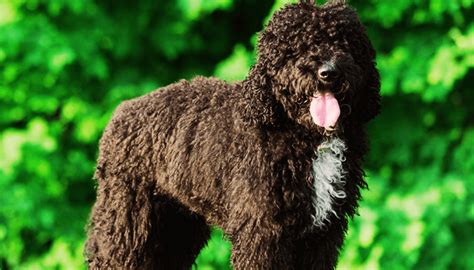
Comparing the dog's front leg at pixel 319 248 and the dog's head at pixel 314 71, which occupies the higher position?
the dog's head at pixel 314 71

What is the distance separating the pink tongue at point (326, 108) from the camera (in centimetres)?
488

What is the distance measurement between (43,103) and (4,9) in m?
1.15

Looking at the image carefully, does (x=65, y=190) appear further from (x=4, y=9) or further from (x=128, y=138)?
(x=128, y=138)

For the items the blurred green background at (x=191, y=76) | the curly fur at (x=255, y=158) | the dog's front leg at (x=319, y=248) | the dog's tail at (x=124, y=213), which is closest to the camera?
the curly fur at (x=255, y=158)

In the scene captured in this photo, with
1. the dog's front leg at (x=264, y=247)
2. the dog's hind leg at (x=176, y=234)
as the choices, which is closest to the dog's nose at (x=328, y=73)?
the dog's front leg at (x=264, y=247)

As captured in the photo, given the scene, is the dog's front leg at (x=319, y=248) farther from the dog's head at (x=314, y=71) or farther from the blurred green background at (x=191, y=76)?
the blurred green background at (x=191, y=76)

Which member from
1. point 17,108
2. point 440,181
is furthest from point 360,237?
point 17,108

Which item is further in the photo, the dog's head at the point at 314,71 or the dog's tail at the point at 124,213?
the dog's tail at the point at 124,213

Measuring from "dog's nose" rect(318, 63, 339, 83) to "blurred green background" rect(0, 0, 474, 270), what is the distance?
533cm

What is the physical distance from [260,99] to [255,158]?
33 cm

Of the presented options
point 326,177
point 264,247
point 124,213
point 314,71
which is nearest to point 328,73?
point 314,71

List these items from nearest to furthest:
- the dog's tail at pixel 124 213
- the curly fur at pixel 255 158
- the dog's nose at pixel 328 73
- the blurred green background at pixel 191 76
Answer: the dog's nose at pixel 328 73, the curly fur at pixel 255 158, the dog's tail at pixel 124 213, the blurred green background at pixel 191 76

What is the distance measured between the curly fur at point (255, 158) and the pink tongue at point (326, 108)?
0.14 ft

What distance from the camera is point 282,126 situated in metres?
5.14
